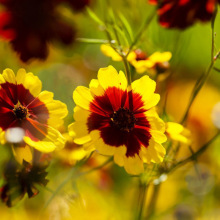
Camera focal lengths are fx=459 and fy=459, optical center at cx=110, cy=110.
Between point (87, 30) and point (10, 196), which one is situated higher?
point (87, 30)

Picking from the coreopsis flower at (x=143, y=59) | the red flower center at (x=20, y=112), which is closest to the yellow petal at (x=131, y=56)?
the coreopsis flower at (x=143, y=59)

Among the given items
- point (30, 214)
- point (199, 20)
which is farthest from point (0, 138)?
point (30, 214)

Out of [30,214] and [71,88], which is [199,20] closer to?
[71,88]

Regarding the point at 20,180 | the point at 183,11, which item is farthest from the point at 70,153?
the point at 183,11

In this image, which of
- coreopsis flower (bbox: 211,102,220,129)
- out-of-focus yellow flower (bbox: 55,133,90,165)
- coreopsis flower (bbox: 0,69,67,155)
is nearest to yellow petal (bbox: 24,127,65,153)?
coreopsis flower (bbox: 0,69,67,155)

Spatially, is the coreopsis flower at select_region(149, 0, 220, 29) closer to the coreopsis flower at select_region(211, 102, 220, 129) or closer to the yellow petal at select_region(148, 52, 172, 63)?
the yellow petal at select_region(148, 52, 172, 63)

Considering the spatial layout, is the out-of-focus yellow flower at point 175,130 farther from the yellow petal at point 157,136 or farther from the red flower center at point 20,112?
the red flower center at point 20,112
